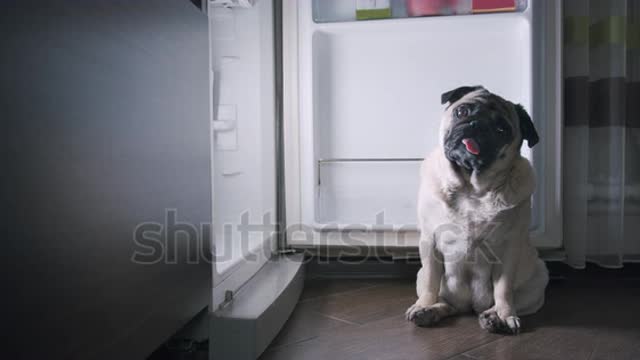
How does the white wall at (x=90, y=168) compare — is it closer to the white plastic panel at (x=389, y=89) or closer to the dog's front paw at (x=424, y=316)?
the dog's front paw at (x=424, y=316)

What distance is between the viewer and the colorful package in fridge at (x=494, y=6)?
Result: 1473 millimetres

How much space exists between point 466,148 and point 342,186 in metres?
0.57

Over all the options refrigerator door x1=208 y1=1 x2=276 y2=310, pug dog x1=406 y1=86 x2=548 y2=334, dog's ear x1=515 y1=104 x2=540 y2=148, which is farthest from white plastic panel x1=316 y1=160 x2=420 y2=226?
dog's ear x1=515 y1=104 x2=540 y2=148

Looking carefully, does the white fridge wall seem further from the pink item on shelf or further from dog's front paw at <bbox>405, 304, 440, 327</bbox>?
dog's front paw at <bbox>405, 304, 440, 327</bbox>

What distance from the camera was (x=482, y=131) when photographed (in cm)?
108

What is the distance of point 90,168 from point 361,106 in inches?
45.8

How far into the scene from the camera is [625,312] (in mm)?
1257

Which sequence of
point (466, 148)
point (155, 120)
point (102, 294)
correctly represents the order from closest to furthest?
point (102, 294), point (155, 120), point (466, 148)

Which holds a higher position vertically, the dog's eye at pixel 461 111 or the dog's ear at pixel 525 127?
the dog's eye at pixel 461 111

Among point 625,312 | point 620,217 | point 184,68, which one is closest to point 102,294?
point 184,68

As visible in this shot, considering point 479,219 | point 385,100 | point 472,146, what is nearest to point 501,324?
point 479,219

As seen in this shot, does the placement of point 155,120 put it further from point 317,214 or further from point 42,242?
point 317,214

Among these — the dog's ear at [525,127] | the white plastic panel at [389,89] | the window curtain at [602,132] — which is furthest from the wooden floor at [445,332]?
the dog's ear at [525,127]

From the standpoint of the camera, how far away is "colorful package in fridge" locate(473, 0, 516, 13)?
1.47m
